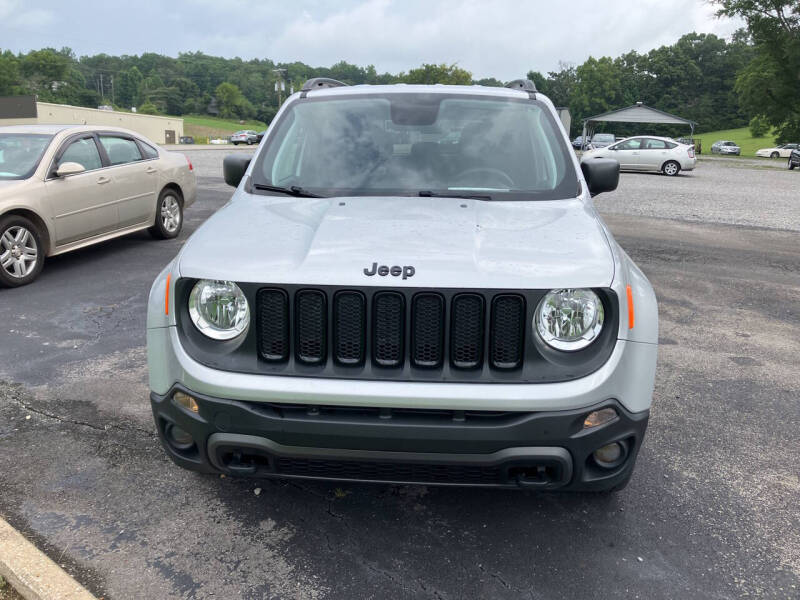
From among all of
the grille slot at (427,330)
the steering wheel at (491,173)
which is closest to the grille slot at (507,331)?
the grille slot at (427,330)

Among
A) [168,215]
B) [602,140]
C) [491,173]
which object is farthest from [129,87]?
[491,173]

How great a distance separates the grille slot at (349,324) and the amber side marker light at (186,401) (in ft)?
1.93

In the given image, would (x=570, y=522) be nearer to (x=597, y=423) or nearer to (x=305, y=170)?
(x=597, y=423)

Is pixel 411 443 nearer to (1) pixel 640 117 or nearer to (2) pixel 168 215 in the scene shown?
(2) pixel 168 215

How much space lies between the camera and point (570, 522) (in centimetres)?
291

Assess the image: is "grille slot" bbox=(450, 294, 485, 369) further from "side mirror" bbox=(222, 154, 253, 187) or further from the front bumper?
"side mirror" bbox=(222, 154, 253, 187)

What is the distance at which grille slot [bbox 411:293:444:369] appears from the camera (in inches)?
93.6

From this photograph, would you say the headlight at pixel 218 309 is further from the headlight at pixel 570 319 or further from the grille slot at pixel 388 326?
the headlight at pixel 570 319

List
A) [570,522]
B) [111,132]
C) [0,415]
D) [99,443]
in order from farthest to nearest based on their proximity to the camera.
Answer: [111,132] → [0,415] → [99,443] → [570,522]

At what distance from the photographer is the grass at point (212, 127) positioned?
90375 millimetres

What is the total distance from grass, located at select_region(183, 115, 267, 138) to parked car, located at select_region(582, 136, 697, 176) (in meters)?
70.9

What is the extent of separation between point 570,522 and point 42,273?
6.62m

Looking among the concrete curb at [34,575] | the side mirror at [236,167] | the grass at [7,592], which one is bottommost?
the grass at [7,592]

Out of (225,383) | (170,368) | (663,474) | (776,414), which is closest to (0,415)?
(170,368)
